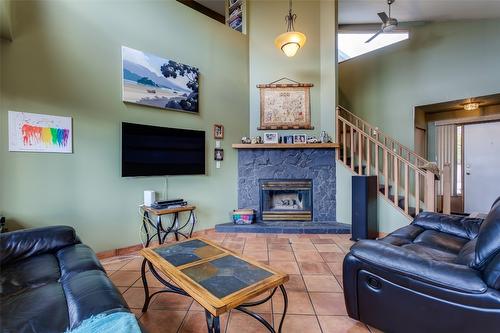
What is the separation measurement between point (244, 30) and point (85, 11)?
2.41m

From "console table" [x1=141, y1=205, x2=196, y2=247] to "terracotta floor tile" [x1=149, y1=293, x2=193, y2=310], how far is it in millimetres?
1008

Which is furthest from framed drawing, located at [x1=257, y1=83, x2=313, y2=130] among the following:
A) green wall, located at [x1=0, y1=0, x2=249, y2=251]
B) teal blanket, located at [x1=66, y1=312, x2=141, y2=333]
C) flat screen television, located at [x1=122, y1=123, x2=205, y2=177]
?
teal blanket, located at [x1=66, y1=312, x2=141, y2=333]

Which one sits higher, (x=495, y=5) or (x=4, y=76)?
(x=495, y=5)

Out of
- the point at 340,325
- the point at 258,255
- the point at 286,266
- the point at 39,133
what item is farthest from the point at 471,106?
the point at 39,133

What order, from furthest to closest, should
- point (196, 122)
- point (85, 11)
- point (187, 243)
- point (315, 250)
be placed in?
point (196, 122) → point (315, 250) → point (85, 11) → point (187, 243)

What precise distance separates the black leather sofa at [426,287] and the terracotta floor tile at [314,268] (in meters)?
0.78

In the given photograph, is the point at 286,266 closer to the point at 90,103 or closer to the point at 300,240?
the point at 300,240

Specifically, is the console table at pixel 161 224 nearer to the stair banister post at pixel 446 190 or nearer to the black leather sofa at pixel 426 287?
the black leather sofa at pixel 426 287

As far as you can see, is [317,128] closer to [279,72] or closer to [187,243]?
[279,72]

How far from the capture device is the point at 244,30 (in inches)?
163

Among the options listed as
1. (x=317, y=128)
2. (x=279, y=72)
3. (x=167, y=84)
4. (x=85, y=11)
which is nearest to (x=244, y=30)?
(x=279, y=72)

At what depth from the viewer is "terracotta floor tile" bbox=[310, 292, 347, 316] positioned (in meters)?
1.73

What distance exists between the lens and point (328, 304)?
183cm

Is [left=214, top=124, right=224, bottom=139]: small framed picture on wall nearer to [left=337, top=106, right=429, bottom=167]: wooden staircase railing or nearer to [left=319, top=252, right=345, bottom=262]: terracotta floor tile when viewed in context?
[left=337, top=106, right=429, bottom=167]: wooden staircase railing
